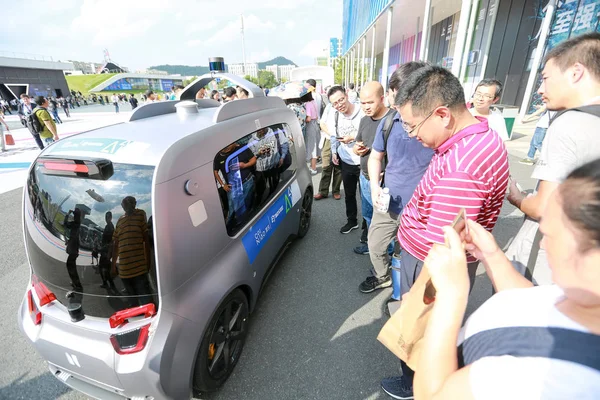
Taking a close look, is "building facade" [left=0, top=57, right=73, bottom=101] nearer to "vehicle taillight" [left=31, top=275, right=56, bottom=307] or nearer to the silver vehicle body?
"vehicle taillight" [left=31, top=275, right=56, bottom=307]

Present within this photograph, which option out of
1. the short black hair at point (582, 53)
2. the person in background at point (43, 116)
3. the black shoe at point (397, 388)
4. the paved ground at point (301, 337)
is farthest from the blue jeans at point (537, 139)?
the person in background at point (43, 116)

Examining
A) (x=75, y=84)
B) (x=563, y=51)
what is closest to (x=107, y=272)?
(x=563, y=51)

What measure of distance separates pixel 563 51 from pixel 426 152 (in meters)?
0.90

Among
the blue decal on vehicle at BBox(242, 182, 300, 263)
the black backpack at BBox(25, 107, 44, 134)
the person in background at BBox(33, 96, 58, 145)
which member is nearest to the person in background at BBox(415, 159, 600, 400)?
the blue decal on vehicle at BBox(242, 182, 300, 263)

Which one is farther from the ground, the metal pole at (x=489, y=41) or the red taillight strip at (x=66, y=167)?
the metal pole at (x=489, y=41)

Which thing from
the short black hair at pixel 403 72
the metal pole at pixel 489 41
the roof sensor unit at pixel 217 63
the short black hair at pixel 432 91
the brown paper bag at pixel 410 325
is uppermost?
the metal pole at pixel 489 41

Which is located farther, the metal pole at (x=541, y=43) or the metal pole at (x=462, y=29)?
the metal pole at (x=541, y=43)

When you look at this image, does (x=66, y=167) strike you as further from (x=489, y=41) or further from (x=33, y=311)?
(x=489, y=41)

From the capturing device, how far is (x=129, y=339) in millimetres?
1433

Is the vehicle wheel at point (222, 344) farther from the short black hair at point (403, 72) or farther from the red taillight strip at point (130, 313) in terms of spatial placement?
the short black hair at point (403, 72)

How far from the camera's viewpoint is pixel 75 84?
197ft

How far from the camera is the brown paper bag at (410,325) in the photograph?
40.7 inches

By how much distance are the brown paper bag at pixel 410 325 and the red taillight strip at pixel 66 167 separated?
165cm

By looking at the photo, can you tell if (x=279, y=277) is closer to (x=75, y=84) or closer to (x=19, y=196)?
(x=19, y=196)
